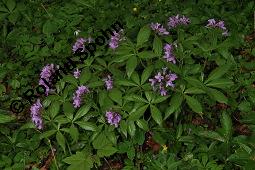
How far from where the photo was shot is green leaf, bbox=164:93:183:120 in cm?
269

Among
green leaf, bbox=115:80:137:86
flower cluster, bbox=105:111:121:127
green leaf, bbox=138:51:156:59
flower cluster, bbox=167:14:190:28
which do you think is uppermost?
green leaf, bbox=138:51:156:59

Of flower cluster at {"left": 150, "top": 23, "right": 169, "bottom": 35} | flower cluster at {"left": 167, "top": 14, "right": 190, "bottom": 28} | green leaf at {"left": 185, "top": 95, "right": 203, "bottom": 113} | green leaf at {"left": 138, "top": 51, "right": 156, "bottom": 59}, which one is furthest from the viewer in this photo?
flower cluster at {"left": 167, "top": 14, "right": 190, "bottom": 28}

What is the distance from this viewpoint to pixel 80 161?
2.76m

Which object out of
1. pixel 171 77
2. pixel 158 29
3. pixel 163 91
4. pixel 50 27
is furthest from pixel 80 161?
pixel 50 27

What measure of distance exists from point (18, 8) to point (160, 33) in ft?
5.76

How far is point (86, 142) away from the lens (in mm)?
3006

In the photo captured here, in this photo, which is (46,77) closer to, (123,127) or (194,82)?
(123,127)


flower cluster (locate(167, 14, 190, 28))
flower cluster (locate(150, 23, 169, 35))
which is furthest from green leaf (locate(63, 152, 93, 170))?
flower cluster (locate(167, 14, 190, 28))

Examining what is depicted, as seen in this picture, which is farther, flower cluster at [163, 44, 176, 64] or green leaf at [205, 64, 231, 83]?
flower cluster at [163, 44, 176, 64]

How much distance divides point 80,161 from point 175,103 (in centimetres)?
75

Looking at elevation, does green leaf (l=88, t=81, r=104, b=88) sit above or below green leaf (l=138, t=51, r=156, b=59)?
below

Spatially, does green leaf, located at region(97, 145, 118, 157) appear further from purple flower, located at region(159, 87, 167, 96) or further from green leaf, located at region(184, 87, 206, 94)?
green leaf, located at region(184, 87, 206, 94)

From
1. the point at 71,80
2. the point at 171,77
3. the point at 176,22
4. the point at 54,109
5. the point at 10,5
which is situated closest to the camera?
the point at 171,77

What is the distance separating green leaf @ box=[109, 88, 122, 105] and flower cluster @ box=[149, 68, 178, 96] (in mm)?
241
